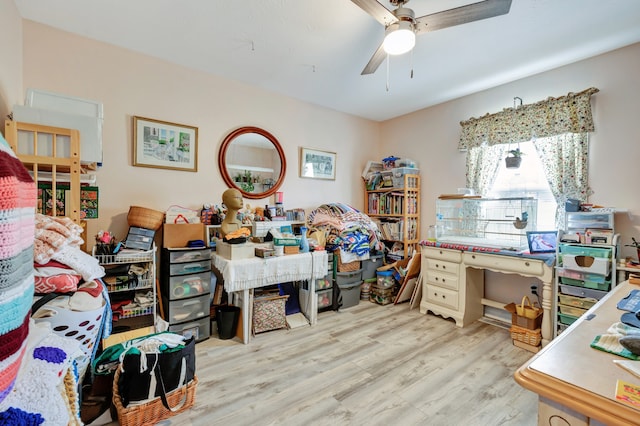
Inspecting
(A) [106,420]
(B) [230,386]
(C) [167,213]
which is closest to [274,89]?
(C) [167,213]

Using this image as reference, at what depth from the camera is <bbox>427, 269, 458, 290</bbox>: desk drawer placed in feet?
9.81

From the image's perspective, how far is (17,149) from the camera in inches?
62.9

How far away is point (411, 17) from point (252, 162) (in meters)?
2.14

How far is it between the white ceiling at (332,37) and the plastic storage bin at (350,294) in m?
2.32

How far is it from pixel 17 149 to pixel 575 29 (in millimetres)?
3839

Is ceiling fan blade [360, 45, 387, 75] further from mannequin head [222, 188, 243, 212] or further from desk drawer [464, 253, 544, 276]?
desk drawer [464, 253, 544, 276]

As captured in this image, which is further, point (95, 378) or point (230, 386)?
point (230, 386)

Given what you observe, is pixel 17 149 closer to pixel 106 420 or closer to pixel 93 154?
pixel 93 154

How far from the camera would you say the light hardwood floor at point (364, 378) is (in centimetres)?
166

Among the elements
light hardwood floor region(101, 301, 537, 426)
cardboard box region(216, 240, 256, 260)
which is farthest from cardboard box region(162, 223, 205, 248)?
light hardwood floor region(101, 301, 537, 426)

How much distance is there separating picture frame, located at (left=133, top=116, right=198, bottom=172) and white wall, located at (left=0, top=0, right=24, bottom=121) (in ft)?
2.46

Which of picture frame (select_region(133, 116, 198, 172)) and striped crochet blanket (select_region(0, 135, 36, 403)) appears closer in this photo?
striped crochet blanket (select_region(0, 135, 36, 403))

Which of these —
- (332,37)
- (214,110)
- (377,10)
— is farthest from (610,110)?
(214,110)

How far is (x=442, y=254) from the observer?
121 inches
